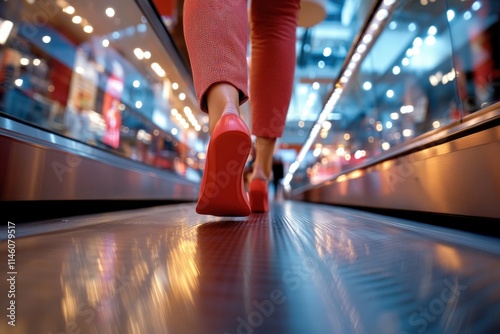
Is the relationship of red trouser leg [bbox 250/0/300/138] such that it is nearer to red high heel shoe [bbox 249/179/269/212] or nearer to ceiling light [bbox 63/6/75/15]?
red high heel shoe [bbox 249/179/269/212]

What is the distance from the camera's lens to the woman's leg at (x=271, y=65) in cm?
105

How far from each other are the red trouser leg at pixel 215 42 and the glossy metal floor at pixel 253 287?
0.40m

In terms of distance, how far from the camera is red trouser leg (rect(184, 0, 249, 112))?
71 centimetres

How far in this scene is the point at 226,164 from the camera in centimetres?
69

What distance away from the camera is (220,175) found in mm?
691

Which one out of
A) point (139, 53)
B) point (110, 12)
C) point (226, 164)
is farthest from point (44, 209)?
point (139, 53)

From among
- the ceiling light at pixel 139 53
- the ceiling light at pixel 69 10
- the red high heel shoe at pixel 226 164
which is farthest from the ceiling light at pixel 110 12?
the red high heel shoe at pixel 226 164

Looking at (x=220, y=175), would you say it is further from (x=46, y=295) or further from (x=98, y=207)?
(x=98, y=207)

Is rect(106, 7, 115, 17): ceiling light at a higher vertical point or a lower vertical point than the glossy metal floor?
higher

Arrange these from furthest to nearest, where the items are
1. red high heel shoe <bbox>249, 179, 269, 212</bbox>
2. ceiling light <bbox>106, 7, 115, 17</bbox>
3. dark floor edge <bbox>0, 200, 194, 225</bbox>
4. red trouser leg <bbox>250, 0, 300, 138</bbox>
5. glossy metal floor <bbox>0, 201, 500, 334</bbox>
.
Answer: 1. ceiling light <bbox>106, 7, 115, 17</bbox>
2. red high heel shoe <bbox>249, 179, 269, 212</bbox>
3. red trouser leg <bbox>250, 0, 300, 138</bbox>
4. dark floor edge <bbox>0, 200, 194, 225</bbox>
5. glossy metal floor <bbox>0, 201, 500, 334</bbox>

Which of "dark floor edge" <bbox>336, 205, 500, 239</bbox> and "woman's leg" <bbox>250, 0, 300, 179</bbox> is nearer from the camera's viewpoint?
"dark floor edge" <bbox>336, 205, 500, 239</bbox>

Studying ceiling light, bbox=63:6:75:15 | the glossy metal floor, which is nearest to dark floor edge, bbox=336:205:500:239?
the glossy metal floor

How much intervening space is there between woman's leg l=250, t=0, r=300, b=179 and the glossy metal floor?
0.67 meters

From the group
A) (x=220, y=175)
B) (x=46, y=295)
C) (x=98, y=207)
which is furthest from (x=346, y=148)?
(x=46, y=295)
